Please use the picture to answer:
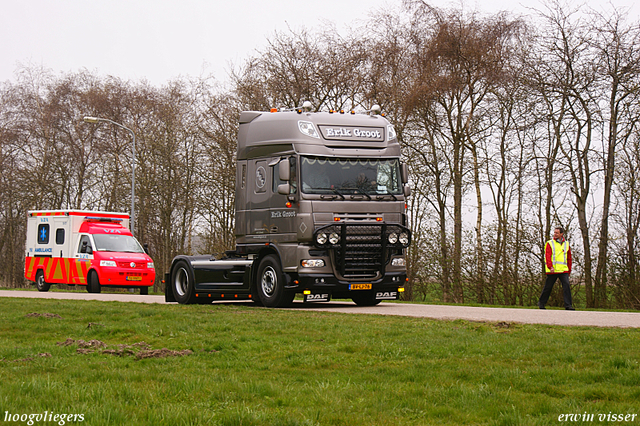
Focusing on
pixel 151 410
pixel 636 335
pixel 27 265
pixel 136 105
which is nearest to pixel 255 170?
pixel 636 335

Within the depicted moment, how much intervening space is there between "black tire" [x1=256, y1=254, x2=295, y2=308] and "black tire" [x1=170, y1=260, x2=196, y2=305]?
81.9 inches

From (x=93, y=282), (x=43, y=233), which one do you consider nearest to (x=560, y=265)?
(x=93, y=282)

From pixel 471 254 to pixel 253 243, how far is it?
11603 millimetres

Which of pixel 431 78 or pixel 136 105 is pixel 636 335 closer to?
pixel 431 78

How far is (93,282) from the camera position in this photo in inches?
1041

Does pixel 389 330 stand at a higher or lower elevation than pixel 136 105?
lower

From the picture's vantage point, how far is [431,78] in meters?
28.0

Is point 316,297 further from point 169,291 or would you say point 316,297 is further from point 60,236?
point 60,236

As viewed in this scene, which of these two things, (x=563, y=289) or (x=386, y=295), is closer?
(x=386, y=295)

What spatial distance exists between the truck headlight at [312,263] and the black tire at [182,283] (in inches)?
147

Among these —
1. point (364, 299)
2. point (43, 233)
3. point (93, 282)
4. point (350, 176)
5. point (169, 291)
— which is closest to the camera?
point (350, 176)

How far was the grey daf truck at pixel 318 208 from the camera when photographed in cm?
1510

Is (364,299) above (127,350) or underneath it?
above

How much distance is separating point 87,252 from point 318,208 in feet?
48.2
